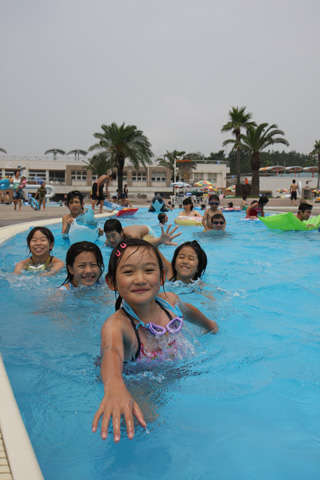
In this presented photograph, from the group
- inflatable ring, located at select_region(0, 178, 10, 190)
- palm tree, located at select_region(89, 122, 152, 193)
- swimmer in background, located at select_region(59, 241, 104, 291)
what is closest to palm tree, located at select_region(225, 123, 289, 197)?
palm tree, located at select_region(89, 122, 152, 193)

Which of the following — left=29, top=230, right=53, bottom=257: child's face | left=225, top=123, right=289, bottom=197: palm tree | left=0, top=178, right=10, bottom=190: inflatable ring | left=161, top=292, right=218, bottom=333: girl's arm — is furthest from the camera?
left=225, top=123, right=289, bottom=197: palm tree

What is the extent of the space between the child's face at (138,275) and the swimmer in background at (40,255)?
3.33m

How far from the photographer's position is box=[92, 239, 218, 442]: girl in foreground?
83.5 inches

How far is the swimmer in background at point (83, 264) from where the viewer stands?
4375 mm

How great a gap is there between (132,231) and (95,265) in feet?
6.54

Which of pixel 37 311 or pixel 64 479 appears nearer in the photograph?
pixel 64 479

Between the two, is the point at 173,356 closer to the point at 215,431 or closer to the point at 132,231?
the point at 215,431

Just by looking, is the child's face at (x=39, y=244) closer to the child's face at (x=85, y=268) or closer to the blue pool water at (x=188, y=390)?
the blue pool water at (x=188, y=390)

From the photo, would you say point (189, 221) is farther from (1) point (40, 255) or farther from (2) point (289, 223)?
(1) point (40, 255)

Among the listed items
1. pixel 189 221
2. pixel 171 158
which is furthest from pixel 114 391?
pixel 171 158

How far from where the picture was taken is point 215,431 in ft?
7.15

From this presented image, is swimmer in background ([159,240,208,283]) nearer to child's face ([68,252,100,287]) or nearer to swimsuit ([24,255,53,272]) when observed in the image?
child's face ([68,252,100,287])

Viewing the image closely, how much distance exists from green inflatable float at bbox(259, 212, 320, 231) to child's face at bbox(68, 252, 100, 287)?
7.52 metres

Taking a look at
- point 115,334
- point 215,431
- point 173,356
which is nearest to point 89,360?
point 173,356
